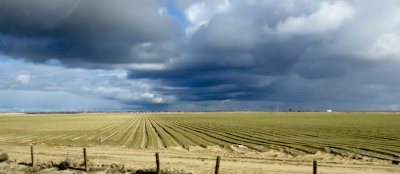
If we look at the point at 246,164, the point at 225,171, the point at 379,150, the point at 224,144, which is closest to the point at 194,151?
the point at 224,144

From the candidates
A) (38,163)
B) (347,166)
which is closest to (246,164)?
(347,166)

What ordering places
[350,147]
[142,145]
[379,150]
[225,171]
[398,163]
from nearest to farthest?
[225,171] → [398,163] → [379,150] → [350,147] → [142,145]

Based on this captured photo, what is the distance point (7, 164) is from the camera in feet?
92.9

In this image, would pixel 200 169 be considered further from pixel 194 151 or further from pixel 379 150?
pixel 379 150

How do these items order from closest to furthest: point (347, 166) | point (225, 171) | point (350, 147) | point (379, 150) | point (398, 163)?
point (225, 171), point (347, 166), point (398, 163), point (379, 150), point (350, 147)

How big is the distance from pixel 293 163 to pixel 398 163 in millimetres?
6746

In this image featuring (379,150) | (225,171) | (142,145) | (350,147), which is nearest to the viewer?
(225,171)

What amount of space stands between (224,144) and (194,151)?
640 centimetres

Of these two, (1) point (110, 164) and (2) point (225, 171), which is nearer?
(2) point (225, 171)

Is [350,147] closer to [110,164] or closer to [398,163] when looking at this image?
[398,163]

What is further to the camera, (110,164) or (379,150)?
(379,150)

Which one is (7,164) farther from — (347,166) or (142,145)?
(347,166)

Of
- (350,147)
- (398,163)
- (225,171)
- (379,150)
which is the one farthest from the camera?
(350,147)

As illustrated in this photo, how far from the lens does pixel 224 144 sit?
138ft
